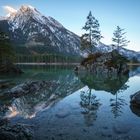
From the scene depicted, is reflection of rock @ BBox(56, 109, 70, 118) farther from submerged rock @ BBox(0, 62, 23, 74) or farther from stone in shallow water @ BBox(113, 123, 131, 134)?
submerged rock @ BBox(0, 62, 23, 74)

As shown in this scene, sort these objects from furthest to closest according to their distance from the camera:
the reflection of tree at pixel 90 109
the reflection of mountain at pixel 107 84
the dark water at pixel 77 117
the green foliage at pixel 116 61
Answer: the green foliage at pixel 116 61
the reflection of mountain at pixel 107 84
the reflection of tree at pixel 90 109
the dark water at pixel 77 117

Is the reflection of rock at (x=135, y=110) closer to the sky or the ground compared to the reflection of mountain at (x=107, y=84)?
closer to the sky

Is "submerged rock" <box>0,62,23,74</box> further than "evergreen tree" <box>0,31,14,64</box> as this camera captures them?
No

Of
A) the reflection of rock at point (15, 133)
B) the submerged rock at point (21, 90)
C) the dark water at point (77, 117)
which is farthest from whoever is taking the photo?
the submerged rock at point (21, 90)

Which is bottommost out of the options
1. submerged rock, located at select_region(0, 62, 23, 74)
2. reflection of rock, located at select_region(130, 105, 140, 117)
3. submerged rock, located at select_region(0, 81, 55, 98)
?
submerged rock, located at select_region(0, 62, 23, 74)

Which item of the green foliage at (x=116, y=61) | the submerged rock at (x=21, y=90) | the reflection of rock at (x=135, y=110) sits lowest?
the submerged rock at (x=21, y=90)

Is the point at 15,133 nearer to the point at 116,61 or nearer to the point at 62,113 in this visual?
the point at 62,113

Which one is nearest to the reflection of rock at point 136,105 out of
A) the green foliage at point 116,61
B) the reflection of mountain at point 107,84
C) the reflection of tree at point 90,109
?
the reflection of tree at point 90,109

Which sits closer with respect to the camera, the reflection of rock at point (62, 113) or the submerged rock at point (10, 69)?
the reflection of rock at point (62, 113)

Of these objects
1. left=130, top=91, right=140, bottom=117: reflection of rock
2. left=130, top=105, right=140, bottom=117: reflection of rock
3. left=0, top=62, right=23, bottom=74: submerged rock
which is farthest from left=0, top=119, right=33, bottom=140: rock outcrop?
left=0, top=62, right=23, bottom=74: submerged rock

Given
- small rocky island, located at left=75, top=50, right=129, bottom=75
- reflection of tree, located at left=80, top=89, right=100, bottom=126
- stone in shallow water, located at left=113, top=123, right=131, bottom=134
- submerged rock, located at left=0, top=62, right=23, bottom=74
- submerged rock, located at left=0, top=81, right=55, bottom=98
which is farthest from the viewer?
submerged rock, located at left=0, top=62, right=23, bottom=74

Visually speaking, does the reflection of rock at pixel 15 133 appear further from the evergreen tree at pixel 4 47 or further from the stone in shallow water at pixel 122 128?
the evergreen tree at pixel 4 47

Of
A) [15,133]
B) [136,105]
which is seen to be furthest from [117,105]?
[15,133]

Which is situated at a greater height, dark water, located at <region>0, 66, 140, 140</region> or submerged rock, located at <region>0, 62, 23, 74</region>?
dark water, located at <region>0, 66, 140, 140</region>
